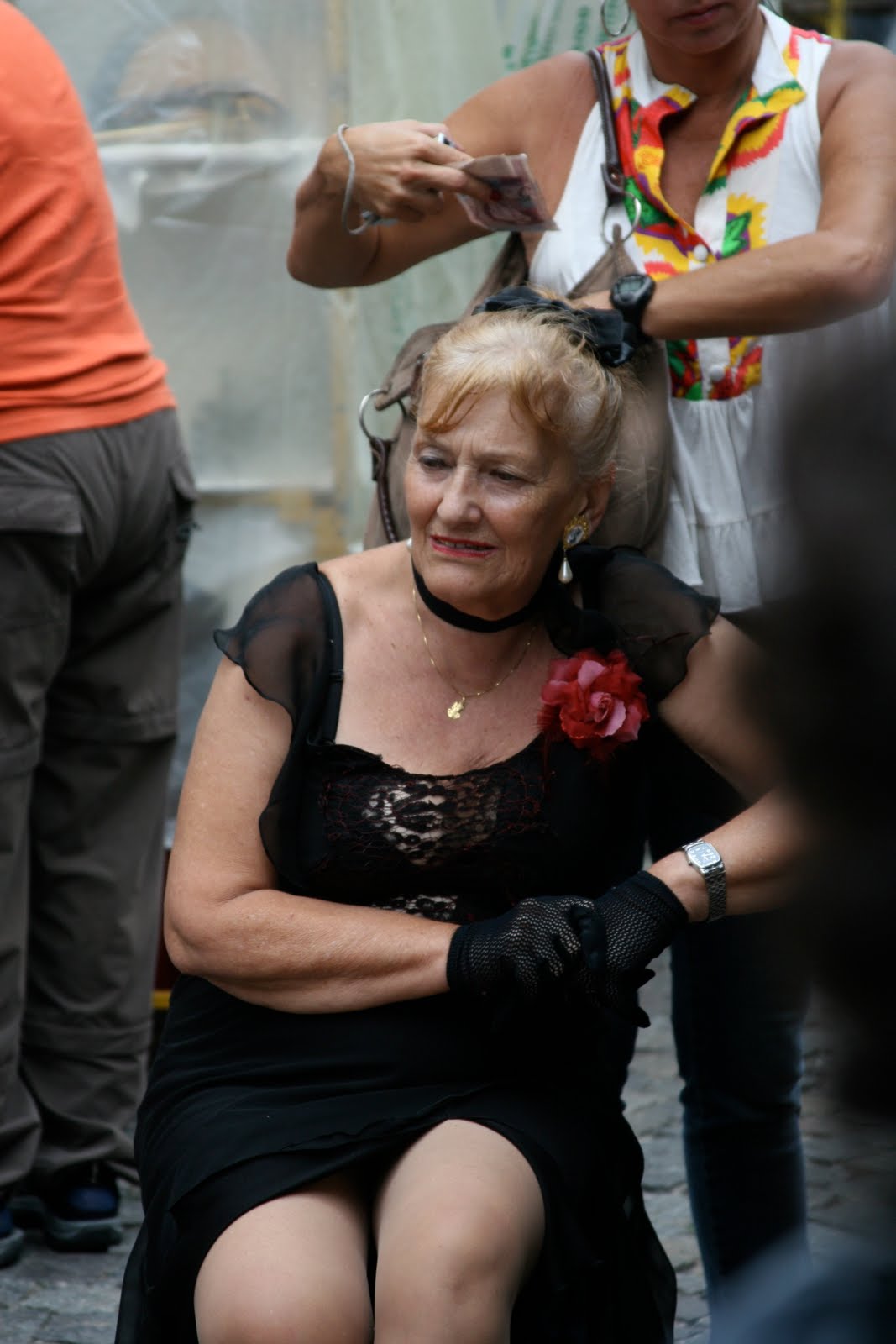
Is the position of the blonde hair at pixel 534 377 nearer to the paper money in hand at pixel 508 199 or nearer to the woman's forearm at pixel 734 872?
the paper money in hand at pixel 508 199

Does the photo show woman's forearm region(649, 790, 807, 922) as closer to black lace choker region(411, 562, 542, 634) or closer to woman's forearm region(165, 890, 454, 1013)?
woman's forearm region(165, 890, 454, 1013)

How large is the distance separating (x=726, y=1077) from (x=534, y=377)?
1.13 metres

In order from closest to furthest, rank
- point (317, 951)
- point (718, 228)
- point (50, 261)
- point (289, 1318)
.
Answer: point (289, 1318), point (317, 951), point (718, 228), point (50, 261)

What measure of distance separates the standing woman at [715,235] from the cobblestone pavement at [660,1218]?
1.43ft

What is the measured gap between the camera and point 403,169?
2656 mm

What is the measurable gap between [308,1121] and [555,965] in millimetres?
379

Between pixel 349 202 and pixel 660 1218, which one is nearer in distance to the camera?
pixel 349 202

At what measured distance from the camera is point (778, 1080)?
286 centimetres

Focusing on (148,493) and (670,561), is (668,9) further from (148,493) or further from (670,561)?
(148,493)

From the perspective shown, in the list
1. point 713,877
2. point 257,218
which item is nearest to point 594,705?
point 713,877

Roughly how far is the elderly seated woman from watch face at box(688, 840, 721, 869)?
0.04 ft

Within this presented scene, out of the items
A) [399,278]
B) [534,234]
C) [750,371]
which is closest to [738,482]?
[750,371]

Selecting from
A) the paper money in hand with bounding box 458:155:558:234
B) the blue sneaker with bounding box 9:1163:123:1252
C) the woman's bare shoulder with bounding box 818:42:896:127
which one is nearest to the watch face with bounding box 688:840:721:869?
the paper money in hand with bounding box 458:155:558:234

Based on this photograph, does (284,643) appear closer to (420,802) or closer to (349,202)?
(420,802)
